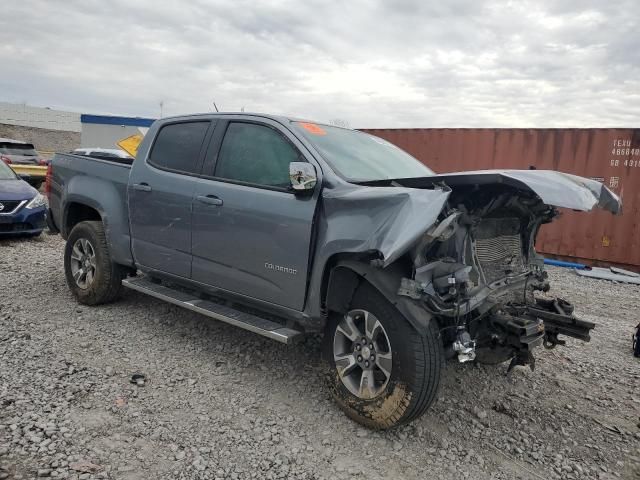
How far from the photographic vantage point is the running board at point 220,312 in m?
3.27

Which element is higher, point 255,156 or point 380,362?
point 255,156

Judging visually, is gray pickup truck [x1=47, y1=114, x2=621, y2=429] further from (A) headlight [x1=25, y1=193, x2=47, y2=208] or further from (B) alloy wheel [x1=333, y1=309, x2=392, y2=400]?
(A) headlight [x1=25, y1=193, x2=47, y2=208]

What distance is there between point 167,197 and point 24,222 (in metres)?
5.10

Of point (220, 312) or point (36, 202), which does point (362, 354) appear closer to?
point (220, 312)

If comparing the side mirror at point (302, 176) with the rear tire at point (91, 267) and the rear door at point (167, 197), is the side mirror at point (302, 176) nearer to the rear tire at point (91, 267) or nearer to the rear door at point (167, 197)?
the rear door at point (167, 197)

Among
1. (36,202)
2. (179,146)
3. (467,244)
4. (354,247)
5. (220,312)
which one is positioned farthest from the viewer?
(36,202)

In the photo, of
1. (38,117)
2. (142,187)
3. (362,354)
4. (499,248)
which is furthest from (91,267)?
(38,117)

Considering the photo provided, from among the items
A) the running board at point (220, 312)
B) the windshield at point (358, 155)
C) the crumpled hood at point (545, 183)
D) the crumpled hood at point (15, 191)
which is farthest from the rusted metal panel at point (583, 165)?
the crumpled hood at point (15, 191)

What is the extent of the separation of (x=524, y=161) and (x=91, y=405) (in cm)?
896

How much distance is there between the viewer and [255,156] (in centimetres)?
371

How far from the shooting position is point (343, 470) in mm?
2668

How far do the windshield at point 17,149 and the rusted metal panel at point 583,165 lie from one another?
504 inches

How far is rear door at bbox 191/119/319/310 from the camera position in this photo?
10.7 feet

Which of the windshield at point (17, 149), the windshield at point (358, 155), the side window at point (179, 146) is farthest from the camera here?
the windshield at point (17, 149)
